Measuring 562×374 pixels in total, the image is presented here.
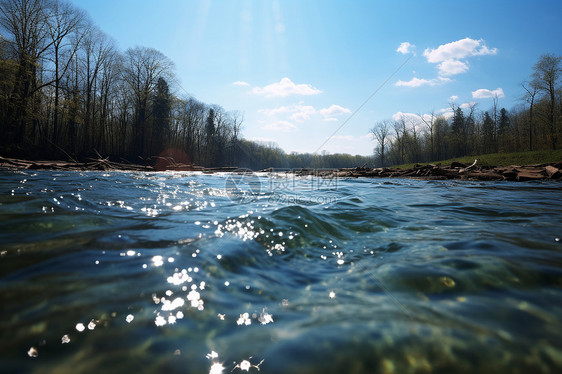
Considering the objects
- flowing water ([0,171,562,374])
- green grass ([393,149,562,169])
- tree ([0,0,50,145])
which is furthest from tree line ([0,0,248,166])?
green grass ([393,149,562,169])

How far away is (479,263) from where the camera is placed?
6.16 feet

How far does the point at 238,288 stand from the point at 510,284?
179 cm

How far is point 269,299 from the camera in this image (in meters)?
1.52

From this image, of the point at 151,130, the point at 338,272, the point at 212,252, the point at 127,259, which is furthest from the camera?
the point at 151,130

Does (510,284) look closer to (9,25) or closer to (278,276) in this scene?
(278,276)

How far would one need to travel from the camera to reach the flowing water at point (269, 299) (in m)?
0.96

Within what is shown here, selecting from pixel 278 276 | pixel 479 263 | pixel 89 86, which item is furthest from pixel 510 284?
pixel 89 86

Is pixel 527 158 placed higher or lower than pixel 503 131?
lower

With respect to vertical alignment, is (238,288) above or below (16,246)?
below

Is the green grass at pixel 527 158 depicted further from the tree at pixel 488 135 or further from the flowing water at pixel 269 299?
the flowing water at pixel 269 299

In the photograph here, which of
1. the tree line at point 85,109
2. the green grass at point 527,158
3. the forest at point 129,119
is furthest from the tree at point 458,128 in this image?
the tree line at point 85,109

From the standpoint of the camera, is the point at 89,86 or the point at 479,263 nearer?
the point at 479,263

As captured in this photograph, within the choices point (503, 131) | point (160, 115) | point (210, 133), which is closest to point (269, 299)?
point (160, 115)

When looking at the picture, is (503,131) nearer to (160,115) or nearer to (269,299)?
(160,115)
